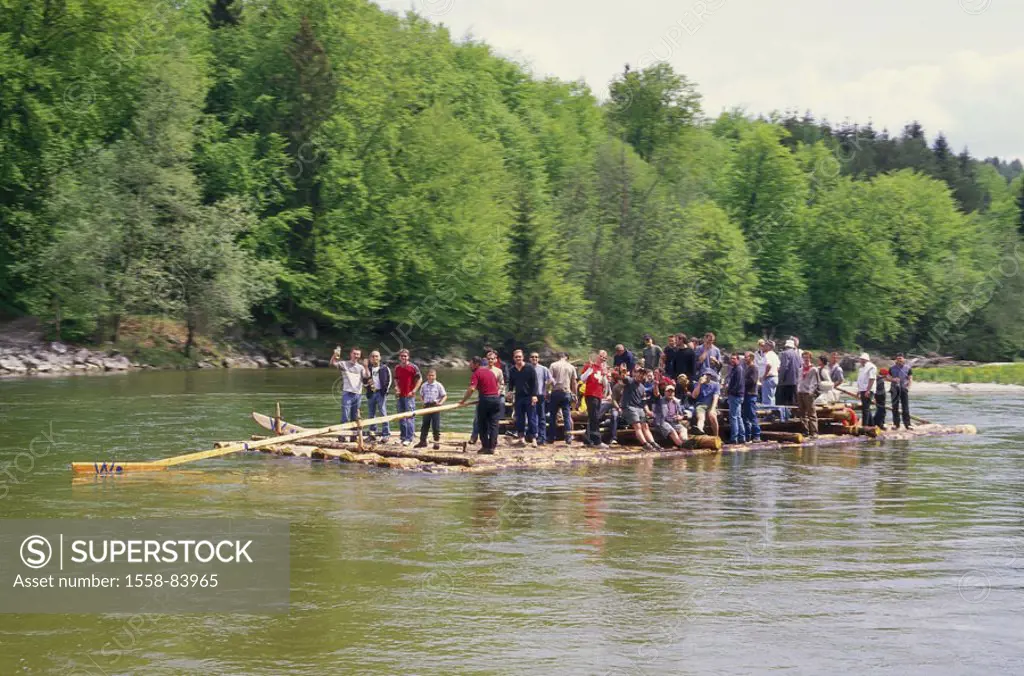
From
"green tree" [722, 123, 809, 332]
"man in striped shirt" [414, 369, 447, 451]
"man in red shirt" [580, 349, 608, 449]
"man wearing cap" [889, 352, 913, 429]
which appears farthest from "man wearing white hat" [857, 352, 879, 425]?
"green tree" [722, 123, 809, 332]

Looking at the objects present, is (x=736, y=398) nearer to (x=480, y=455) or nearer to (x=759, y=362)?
(x=759, y=362)

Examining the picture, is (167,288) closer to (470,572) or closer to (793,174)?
(470,572)

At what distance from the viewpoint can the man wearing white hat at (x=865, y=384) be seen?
3183 cm

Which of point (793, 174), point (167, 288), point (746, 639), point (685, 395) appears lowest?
point (746, 639)

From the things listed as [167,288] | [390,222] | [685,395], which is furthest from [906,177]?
[685,395]

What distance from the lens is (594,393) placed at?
26688 mm

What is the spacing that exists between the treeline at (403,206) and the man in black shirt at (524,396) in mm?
31979

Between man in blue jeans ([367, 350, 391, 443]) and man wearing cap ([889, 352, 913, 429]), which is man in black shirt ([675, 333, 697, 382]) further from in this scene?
man in blue jeans ([367, 350, 391, 443])

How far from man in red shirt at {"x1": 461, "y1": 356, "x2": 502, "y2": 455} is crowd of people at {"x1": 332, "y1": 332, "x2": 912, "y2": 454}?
0.02 meters

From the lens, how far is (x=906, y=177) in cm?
9544

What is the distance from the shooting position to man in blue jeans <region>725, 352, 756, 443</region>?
27.8 m

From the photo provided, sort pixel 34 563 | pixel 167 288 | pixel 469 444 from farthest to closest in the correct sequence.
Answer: pixel 167 288 → pixel 469 444 → pixel 34 563

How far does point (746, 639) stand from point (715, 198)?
3225 inches

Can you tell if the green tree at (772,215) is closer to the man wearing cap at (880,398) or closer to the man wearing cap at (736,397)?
the man wearing cap at (880,398)
